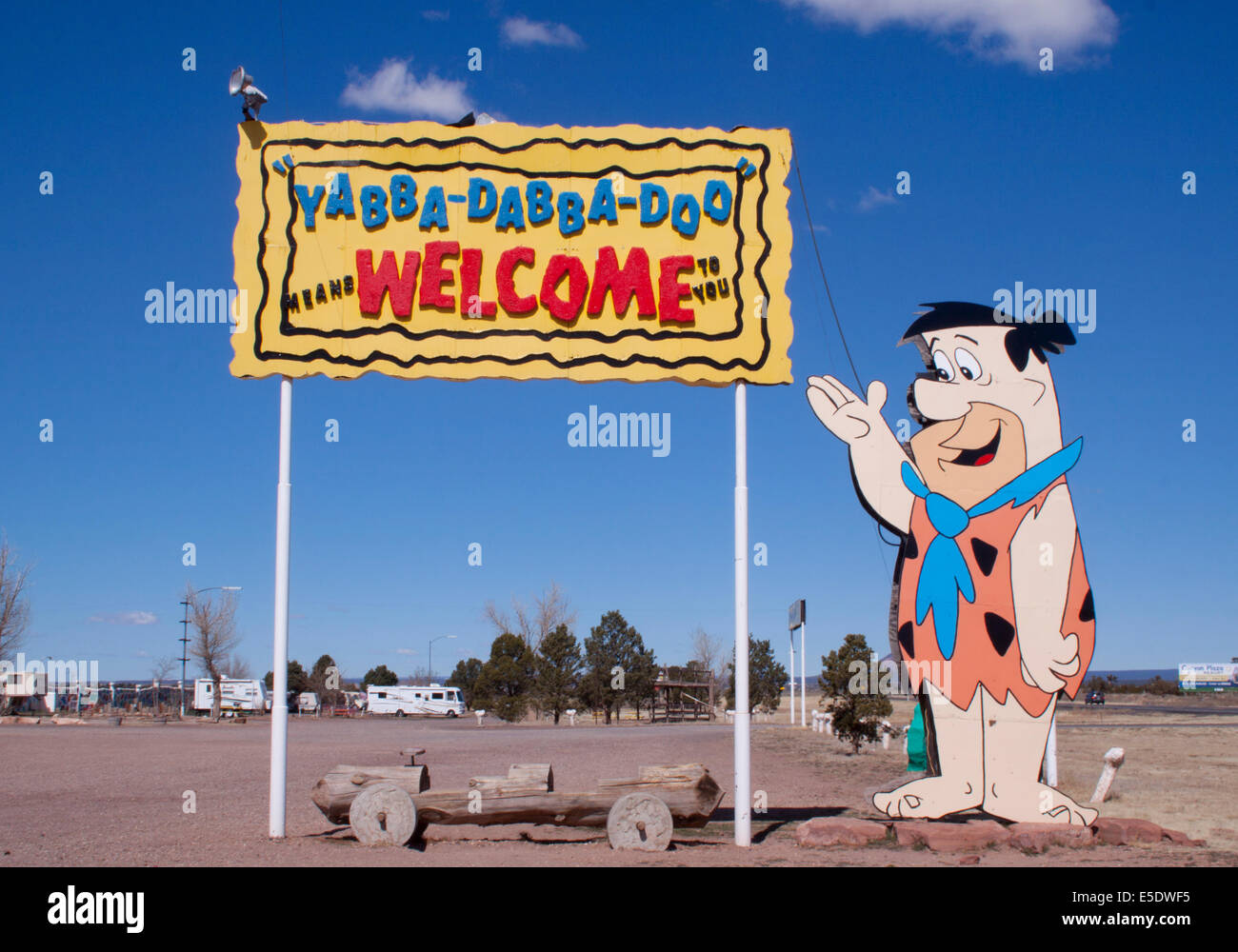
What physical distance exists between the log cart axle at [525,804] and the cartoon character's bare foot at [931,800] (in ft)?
6.12

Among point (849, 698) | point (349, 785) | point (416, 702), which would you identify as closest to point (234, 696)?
point (416, 702)

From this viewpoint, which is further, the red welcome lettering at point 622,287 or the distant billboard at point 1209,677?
the distant billboard at point 1209,677

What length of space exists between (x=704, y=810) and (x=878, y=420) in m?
4.53

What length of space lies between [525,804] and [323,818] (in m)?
3.49

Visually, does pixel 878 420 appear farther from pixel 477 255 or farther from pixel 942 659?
pixel 477 255

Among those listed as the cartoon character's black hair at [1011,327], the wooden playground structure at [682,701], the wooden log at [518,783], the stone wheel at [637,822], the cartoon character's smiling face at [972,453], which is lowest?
the wooden playground structure at [682,701]

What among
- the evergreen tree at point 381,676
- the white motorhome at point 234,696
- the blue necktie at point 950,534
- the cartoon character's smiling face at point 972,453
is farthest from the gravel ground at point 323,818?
the evergreen tree at point 381,676

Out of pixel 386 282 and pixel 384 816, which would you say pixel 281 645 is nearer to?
pixel 384 816

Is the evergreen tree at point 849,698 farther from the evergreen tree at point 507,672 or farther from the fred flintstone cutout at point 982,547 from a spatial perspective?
the evergreen tree at point 507,672

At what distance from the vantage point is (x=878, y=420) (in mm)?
10445

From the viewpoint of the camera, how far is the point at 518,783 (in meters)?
9.76

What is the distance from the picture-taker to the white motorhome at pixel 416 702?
62406 mm

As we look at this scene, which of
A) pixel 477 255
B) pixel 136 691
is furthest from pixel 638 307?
pixel 136 691

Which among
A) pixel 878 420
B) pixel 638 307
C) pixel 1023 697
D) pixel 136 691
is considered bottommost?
pixel 136 691
